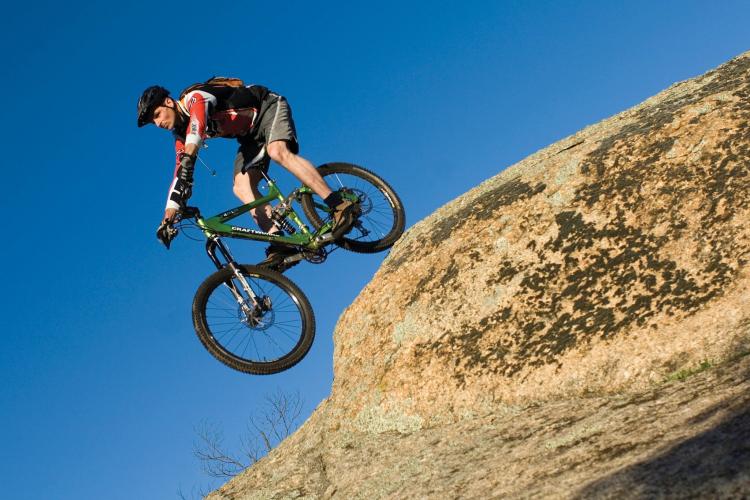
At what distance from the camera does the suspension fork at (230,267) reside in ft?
26.8

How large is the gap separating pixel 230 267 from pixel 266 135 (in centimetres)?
155

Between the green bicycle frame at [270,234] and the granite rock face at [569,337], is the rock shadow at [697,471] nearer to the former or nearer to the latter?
the granite rock face at [569,337]

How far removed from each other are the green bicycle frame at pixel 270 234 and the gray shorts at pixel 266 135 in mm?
267

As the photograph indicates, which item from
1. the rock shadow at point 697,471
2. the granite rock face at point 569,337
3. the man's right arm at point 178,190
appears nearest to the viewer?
the rock shadow at point 697,471

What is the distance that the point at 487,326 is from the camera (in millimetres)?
5383

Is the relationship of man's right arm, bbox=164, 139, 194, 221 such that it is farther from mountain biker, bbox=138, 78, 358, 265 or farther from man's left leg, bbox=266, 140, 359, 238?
man's left leg, bbox=266, 140, 359, 238

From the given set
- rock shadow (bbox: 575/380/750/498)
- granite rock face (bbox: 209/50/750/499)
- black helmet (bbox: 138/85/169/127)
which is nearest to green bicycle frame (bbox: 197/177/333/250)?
black helmet (bbox: 138/85/169/127)

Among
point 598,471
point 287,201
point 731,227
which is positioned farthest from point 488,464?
point 287,201

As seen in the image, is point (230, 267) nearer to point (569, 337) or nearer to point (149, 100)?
point (149, 100)

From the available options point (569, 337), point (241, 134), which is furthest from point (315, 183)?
point (569, 337)

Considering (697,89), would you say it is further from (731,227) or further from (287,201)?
(287,201)

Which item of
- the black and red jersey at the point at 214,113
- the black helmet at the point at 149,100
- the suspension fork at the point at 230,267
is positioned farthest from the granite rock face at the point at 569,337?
the black helmet at the point at 149,100

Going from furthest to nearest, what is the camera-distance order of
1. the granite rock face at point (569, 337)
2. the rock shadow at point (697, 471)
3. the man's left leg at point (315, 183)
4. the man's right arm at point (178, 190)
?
the man's left leg at point (315, 183)
the man's right arm at point (178, 190)
the granite rock face at point (569, 337)
the rock shadow at point (697, 471)

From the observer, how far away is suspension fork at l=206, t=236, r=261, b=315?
26.8 ft
